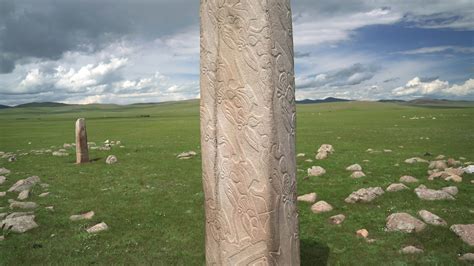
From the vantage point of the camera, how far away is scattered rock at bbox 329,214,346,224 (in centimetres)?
1145

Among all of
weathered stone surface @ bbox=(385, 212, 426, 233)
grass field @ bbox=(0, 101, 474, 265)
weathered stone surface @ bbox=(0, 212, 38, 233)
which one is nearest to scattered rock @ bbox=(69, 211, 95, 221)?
grass field @ bbox=(0, 101, 474, 265)

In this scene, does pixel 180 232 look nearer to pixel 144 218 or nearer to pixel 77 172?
pixel 144 218

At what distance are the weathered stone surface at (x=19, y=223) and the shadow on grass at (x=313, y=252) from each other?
26.0 ft

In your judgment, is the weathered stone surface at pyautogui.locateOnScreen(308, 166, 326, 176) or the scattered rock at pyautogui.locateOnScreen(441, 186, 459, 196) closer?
the scattered rock at pyautogui.locateOnScreen(441, 186, 459, 196)

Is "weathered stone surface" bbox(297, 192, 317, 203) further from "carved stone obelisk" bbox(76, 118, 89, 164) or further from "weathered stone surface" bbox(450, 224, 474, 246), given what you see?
"carved stone obelisk" bbox(76, 118, 89, 164)

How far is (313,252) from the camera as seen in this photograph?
368 inches

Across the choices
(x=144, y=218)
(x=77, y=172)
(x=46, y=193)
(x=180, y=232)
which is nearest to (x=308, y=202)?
(x=180, y=232)

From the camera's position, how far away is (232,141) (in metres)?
5.95

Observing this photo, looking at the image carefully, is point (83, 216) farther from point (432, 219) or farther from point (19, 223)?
point (432, 219)

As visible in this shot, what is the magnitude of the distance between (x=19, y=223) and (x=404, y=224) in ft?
35.9

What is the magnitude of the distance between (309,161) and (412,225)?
41.5 feet

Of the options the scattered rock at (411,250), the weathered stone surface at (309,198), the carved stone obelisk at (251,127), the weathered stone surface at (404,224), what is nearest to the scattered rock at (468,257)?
the scattered rock at (411,250)

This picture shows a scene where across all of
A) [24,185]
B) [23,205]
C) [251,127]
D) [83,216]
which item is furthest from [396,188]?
[24,185]

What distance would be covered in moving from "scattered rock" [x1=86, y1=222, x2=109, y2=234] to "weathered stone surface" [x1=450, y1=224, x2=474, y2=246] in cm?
950
